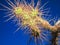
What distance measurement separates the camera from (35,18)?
0.95 meters

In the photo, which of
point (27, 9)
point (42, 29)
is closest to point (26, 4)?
point (27, 9)

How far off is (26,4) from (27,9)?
1.9 inches

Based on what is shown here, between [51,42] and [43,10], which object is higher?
[43,10]

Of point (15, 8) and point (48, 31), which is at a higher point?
point (15, 8)

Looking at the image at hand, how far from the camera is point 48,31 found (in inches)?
38.9

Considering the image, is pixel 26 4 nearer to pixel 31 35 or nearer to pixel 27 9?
pixel 27 9

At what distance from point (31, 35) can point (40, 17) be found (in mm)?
103

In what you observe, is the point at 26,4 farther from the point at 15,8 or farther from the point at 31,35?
the point at 31,35

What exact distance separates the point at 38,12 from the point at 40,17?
0.03 m

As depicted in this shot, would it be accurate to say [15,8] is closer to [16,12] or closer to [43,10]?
[16,12]

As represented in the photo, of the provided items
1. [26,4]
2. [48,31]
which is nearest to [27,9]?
[26,4]

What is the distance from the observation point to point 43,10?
39.6 inches

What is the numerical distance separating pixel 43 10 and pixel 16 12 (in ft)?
A: 0.47

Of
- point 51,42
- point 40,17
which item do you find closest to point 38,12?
point 40,17
